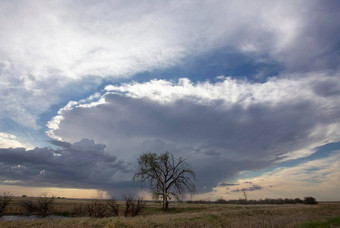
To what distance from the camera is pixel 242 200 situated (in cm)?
11700

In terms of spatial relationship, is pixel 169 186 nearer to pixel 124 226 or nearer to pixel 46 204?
pixel 46 204

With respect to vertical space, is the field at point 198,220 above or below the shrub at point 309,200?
below

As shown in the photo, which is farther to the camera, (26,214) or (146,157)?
(146,157)

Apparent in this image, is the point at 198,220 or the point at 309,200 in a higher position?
the point at 309,200

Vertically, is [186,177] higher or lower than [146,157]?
lower

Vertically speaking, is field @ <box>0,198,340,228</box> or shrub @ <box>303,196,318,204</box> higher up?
shrub @ <box>303,196,318,204</box>

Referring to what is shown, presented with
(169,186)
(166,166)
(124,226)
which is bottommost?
(124,226)

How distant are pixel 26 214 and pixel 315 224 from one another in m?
44.8

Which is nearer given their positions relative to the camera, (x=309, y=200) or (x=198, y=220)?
(x=198, y=220)

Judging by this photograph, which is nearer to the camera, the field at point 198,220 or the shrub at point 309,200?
the field at point 198,220

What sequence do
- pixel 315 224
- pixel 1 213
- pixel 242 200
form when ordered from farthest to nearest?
pixel 242 200 < pixel 1 213 < pixel 315 224

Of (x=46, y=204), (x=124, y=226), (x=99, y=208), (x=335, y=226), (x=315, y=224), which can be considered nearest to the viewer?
(x=335, y=226)

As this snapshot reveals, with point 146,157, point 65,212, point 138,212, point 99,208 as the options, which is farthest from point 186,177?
point 65,212

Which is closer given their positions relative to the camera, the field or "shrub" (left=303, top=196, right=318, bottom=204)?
the field
